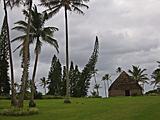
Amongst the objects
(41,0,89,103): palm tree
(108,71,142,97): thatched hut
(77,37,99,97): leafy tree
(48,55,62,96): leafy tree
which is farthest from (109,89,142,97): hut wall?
(41,0,89,103): palm tree

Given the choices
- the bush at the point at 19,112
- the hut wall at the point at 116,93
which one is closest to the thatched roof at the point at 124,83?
the hut wall at the point at 116,93

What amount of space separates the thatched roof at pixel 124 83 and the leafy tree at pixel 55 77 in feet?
73.6

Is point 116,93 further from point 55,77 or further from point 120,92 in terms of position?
point 55,77

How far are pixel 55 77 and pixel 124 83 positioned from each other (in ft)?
86.9

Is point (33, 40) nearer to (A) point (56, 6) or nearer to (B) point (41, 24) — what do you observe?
(B) point (41, 24)

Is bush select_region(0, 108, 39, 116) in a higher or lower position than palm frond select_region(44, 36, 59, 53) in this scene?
lower

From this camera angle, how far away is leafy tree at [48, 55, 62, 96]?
347 feet

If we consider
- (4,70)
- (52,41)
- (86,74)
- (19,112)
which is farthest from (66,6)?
(86,74)

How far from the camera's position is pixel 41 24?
133 ft

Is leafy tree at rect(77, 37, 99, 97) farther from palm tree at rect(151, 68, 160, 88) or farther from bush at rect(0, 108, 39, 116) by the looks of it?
bush at rect(0, 108, 39, 116)

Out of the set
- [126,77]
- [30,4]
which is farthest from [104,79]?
[30,4]

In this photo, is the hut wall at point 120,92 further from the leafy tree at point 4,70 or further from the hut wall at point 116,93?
the leafy tree at point 4,70

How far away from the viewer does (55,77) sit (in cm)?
10569

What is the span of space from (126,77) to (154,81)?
9.75 metres
